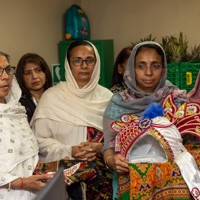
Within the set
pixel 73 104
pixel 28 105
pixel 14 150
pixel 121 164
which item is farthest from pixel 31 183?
pixel 28 105

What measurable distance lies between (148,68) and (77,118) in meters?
0.61

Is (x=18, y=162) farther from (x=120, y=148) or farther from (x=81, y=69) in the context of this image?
(x=81, y=69)

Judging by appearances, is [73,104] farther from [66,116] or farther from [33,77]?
[33,77]

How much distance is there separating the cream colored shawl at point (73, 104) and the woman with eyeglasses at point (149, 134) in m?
0.35

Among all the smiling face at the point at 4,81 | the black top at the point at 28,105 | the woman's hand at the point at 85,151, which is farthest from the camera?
the black top at the point at 28,105

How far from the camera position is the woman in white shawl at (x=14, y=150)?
1.66m

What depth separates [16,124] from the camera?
1813mm

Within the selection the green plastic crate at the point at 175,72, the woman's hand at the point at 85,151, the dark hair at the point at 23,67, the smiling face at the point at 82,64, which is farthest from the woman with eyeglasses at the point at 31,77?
the green plastic crate at the point at 175,72

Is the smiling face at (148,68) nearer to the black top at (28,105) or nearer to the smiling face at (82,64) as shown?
the smiling face at (82,64)

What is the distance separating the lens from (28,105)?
243 cm

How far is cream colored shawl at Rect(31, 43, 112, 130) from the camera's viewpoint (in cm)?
222

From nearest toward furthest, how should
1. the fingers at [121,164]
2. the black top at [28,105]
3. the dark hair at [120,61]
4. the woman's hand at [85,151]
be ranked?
1. the fingers at [121,164]
2. the woman's hand at [85,151]
3. the black top at [28,105]
4. the dark hair at [120,61]

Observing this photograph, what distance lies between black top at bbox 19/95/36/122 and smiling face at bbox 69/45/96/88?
1.19 feet

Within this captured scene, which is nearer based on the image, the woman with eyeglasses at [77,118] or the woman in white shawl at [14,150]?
the woman in white shawl at [14,150]
